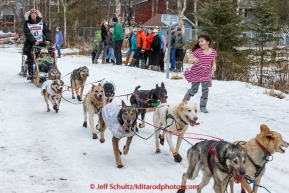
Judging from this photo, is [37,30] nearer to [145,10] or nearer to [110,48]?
[110,48]

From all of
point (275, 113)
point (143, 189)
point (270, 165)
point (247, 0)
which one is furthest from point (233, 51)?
point (143, 189)

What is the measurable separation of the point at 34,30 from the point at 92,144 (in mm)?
6421

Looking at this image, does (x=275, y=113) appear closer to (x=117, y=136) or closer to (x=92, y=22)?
(x=117, y=136)

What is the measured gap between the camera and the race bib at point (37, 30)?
1141 cm

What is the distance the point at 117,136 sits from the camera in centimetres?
511

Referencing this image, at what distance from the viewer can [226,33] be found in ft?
41.3

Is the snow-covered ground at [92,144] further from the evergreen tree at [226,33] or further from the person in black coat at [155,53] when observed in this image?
the person in black coat at [155,53]

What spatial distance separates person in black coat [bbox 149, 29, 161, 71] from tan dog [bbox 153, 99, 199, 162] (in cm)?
933

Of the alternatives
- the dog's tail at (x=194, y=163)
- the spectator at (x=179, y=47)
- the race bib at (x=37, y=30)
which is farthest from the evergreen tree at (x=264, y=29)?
the dog's tail at (x=194, y=163)

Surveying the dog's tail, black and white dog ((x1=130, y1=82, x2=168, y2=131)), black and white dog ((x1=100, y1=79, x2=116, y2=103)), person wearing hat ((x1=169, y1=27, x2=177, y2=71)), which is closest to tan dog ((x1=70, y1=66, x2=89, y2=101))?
black and white dog ((x1=100, y1=79, x2=116, y2=103))

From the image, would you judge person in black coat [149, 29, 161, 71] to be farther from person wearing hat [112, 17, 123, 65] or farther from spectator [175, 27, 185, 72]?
person wearing hat [112, 17, 123, 65]

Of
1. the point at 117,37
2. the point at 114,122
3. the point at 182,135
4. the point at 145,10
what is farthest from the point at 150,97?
the point at 145,10

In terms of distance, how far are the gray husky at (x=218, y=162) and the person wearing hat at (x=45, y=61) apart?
302 inches

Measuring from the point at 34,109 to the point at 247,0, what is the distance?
9783mm
